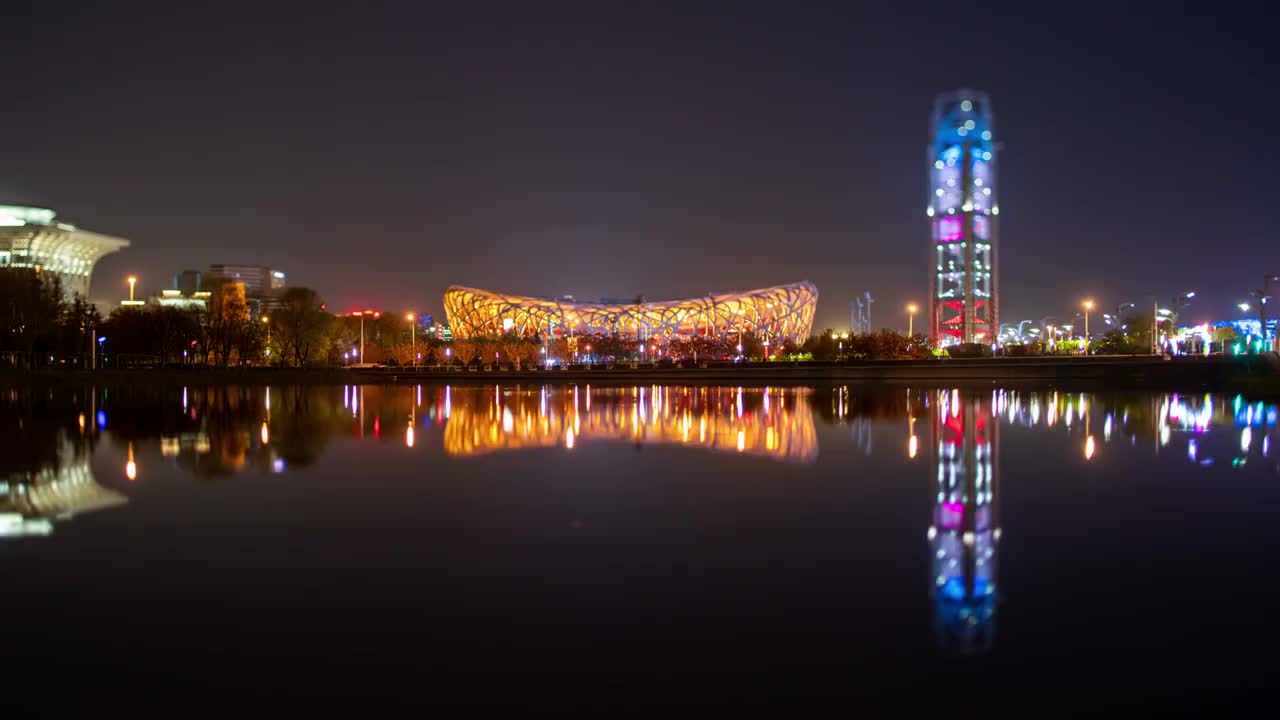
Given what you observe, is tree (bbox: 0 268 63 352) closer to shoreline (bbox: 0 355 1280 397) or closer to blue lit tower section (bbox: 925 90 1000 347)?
shoreline (bbox: 0 355 1280 397)

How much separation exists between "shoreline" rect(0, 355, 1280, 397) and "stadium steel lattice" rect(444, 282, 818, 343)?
4677 centimetres

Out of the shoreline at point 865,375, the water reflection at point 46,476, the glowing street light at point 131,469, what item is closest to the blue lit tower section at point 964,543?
the water reflection at point 46,476

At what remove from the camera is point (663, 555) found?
736cm

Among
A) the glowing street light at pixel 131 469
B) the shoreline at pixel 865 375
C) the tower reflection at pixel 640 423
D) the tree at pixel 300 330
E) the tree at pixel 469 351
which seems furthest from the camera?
the tree at pixel 469 351

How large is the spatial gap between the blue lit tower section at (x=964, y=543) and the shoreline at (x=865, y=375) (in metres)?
29.6

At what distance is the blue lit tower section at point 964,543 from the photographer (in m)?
5.49

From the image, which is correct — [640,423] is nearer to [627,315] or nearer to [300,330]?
[300,330]

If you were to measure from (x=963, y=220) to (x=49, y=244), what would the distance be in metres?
99.9

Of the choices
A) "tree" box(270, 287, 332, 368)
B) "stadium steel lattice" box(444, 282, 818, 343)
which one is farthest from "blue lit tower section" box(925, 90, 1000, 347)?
"tree" box(270, 287, 332, 368)

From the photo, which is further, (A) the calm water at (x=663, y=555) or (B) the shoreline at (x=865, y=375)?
(B) the shoreline at (x=865, y=375)

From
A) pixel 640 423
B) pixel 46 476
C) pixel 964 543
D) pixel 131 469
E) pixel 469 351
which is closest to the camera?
pixel 964 543

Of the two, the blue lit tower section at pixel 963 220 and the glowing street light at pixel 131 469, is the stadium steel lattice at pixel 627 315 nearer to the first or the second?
the blue lit tower section at pixel 963 220

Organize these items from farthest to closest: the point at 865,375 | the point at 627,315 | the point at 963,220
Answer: the point at 627,315, the point at 963,220, the point at 865,375

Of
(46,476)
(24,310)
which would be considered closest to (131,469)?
(46,476)
